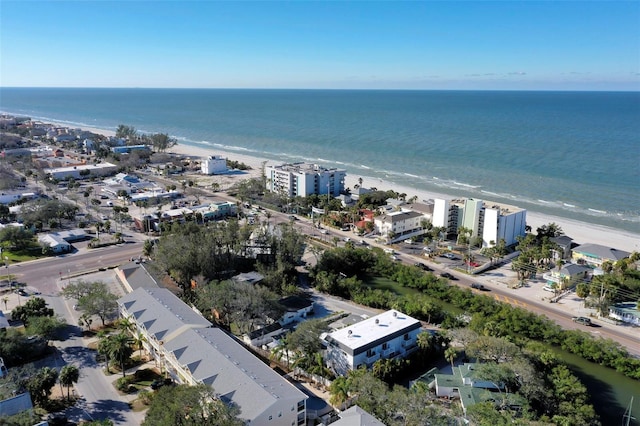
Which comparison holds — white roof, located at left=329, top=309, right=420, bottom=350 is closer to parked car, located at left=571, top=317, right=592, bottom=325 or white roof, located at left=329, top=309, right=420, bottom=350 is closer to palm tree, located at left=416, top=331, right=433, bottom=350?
palm tree, located at left=416, top=331, right=433, bottom=350

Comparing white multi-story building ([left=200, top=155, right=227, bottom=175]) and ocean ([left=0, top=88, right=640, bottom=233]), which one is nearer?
ocean ([left=0, top=88, right=640, bottom=233])

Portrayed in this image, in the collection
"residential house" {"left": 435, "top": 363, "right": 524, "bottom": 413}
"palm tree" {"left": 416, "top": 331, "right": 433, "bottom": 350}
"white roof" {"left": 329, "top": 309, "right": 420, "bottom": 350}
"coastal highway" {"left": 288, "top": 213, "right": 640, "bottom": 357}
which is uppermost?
"white roof" {"left": 329, "top": 309, "right": 420, "bottom": 350}

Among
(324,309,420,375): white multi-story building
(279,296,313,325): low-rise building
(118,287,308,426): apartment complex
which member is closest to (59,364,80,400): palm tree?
(118,287,308,426): apartment complex

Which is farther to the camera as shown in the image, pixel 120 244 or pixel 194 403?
pixel 120 244

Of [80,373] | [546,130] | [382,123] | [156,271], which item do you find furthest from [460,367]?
[382,123]

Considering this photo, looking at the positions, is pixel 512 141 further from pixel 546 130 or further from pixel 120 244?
pixel 120 244

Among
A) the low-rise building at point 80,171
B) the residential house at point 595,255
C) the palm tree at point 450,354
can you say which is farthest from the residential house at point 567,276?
the low-rise building at point 80,171
